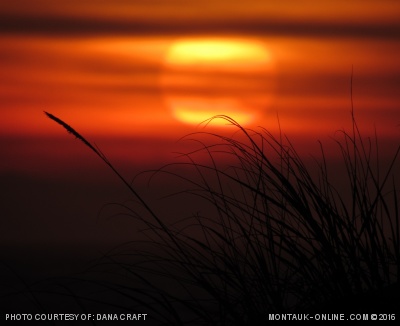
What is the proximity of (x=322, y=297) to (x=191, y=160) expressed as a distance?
648 millimetres

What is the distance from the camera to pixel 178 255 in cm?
217

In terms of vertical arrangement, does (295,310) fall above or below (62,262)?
below

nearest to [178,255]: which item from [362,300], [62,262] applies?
[362,300]

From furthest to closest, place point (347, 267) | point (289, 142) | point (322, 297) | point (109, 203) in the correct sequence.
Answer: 1. point (289, 142)
2. point (109, 203)
3. point (347, 267)
4. point (322, 297)

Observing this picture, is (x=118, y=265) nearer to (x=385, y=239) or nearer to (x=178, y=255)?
(x=178, y=255)

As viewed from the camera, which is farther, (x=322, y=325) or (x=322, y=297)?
(x=322, y=297)

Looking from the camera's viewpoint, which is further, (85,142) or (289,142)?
(289,142)

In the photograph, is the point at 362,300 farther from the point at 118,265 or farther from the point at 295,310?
the point at 118,265

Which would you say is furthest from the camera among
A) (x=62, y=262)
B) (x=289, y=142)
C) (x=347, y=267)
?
(x=62, y=262)

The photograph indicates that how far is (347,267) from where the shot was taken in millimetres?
2189

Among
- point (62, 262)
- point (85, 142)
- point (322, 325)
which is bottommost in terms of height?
point (322, 325)

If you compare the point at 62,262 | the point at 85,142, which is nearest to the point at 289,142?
the point at 85,142

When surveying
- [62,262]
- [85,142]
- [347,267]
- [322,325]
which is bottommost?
[322,325]

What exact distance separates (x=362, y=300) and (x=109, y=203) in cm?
79
